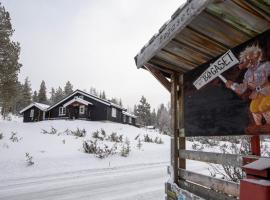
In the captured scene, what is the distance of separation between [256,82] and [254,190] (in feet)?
6.38

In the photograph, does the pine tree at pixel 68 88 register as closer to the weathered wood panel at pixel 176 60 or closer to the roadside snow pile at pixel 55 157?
the roadside snow pile at pixel 55 157

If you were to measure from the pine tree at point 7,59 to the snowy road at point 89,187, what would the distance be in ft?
74.3

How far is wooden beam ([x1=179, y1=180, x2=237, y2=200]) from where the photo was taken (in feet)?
12.6

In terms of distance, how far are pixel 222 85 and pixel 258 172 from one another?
90.5 inches

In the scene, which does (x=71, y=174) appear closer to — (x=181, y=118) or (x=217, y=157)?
(x=181, y=118)

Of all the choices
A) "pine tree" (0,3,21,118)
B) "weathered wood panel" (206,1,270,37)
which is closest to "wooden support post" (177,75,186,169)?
"weathered wood panel" (206,1,270,37)

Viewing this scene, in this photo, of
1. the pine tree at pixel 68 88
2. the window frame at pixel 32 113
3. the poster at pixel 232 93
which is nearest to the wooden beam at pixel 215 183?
the poster at pixel 232 93

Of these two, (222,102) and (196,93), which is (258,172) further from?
(196,93)

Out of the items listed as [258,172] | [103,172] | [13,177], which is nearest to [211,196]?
[258,172]

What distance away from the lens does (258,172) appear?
2041 millimetres

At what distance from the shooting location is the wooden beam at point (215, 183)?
11.5 ft

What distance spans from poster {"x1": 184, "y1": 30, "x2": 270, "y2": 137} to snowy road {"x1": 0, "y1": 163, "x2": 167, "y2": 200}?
142 inches

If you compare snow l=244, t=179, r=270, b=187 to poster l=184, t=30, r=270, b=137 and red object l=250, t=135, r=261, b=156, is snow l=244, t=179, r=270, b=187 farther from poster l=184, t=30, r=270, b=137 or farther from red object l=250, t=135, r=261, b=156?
red object l=250, t=135, r=261, b=156

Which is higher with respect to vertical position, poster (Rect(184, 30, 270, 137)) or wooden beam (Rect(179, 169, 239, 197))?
poster (Rect(184, 30, 270, 137))
